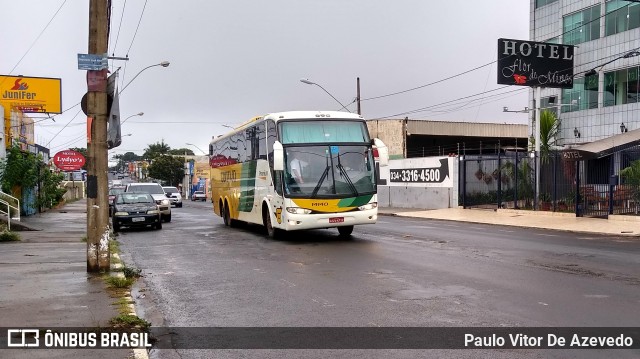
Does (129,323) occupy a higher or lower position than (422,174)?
lower

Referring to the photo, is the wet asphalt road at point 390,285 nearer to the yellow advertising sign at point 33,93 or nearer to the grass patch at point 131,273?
the grass patch at point 131,273

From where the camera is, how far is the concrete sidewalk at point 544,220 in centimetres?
1944

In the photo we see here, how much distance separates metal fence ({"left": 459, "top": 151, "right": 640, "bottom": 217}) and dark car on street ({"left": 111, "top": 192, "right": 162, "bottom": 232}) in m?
16.6

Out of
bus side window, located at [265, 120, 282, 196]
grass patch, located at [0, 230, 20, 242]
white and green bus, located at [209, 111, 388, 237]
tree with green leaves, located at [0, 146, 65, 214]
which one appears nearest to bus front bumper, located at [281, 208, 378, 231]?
white and green bus, located at [209, 111, 388, 237]

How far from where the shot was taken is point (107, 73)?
32.9 ft

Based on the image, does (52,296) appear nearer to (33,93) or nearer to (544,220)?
(544,220)

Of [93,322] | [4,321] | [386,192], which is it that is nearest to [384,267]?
[93,322]

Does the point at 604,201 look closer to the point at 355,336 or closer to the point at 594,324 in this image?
the point at 594,324

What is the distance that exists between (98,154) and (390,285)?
538 cm

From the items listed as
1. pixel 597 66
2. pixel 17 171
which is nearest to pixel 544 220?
pixel 597 66

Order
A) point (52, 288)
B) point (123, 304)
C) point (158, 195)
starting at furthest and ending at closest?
point (158, 195) → point (52, 288) → point (123, 304)

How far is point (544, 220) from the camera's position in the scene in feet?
76.3

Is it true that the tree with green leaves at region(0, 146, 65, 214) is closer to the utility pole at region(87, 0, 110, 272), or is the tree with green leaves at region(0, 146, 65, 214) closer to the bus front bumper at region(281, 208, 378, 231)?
the bus front bumper at region(281, 208, 378, 231)

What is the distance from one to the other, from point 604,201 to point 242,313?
789 inches
